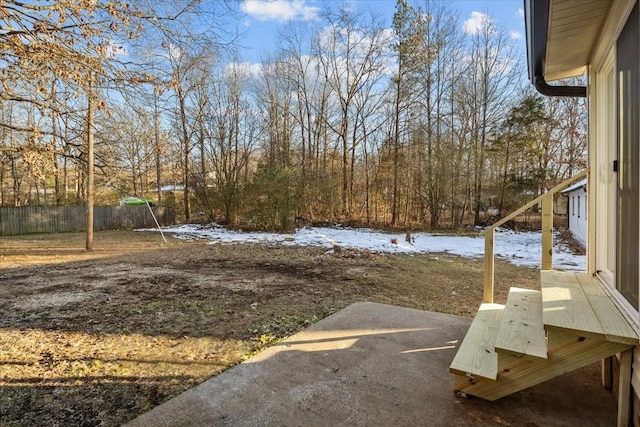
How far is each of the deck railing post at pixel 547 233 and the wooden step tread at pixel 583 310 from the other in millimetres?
324

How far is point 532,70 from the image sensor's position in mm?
3174

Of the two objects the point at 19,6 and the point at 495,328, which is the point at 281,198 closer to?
the point at 19,6

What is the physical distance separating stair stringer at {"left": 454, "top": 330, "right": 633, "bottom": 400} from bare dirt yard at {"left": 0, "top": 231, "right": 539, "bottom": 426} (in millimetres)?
1669

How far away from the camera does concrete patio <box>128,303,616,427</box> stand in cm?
188

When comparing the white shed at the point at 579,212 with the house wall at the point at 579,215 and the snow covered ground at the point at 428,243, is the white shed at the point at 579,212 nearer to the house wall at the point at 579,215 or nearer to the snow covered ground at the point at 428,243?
the house wall at the point at 579,215

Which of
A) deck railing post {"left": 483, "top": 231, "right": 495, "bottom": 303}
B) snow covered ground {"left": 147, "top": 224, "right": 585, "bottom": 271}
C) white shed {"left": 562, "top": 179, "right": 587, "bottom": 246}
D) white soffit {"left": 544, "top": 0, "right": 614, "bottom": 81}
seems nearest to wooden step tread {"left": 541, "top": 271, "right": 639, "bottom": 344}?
deck railing post {"left": 483, "top": 231, "right": 495, "bottom": 303}

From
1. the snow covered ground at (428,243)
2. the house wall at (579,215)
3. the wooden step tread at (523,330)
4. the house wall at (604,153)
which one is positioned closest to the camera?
the wooden step tread at (523,330)

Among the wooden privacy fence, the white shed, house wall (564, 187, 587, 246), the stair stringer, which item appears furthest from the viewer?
the wooden privacy fence

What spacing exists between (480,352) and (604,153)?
1.74 metres

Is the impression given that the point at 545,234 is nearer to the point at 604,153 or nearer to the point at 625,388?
the point at 604,153

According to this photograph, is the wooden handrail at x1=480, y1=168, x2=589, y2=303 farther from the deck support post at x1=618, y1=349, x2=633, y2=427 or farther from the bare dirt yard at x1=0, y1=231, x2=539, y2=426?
the deck support post at x1=618, y1=349, x2=633, y2=427

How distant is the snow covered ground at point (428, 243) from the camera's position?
884cm

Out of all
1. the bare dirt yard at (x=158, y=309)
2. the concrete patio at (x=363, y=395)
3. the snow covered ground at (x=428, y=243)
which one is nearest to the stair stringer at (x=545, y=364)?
the concrete patio at (x=363, y=395)

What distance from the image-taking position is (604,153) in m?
2.58
